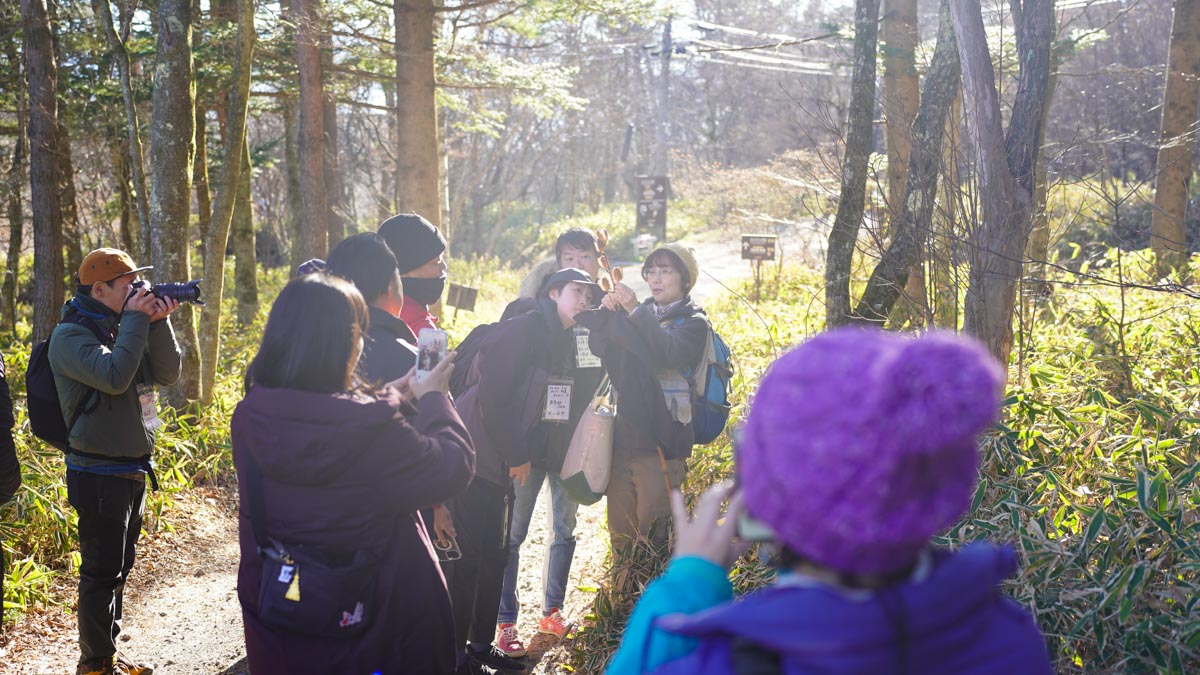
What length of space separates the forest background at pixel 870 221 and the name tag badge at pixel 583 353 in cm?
102

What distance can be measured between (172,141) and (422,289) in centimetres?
406

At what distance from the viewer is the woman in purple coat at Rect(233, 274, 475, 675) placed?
2.38m

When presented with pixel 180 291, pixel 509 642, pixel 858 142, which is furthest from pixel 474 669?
pixel 858 142

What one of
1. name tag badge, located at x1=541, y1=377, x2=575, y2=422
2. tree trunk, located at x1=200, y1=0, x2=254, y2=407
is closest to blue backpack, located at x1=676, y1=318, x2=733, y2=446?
name tag badge, located at x1=541, y1=377, x2=575, y2=422

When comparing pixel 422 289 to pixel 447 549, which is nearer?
pixel 447 549

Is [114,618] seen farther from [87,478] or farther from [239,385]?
[239,385]

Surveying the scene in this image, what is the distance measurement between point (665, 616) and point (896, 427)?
1.52ft

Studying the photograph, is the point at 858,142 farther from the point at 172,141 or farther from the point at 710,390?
the point at 172,141

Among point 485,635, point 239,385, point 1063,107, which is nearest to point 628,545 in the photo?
point 485,635

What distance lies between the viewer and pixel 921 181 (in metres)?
5.14

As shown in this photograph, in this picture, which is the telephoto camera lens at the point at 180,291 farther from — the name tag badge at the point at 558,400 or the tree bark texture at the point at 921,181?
the tree bark texture at the point at 921,181

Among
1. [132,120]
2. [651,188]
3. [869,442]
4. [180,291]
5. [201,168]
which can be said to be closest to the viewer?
[869,442]

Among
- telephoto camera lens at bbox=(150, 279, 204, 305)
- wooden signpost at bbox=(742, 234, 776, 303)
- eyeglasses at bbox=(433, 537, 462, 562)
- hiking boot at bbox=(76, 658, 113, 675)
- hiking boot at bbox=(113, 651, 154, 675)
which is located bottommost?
hiking boot at bbox=(113, 651, 154, 675)

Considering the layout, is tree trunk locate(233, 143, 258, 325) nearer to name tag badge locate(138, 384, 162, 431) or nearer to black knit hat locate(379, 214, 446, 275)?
name tag badge locate(138, 384, 162, 431)
